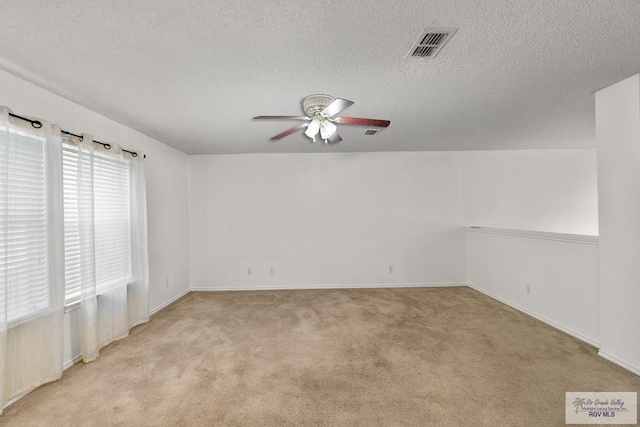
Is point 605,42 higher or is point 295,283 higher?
point 605,42

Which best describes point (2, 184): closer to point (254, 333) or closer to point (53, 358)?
point (53, 358)

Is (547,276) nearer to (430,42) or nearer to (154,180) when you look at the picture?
(430,42)

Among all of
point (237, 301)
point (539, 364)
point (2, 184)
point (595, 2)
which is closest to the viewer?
point (595, 2)

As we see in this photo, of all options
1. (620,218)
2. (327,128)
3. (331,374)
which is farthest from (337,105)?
(620,218)

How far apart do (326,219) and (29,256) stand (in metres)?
3.58

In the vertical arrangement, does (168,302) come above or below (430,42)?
below

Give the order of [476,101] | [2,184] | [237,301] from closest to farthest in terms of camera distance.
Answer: [2,184] → [476,101] → [237,301]

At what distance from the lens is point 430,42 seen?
159cm

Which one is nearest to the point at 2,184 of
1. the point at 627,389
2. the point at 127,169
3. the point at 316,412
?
the point at 127,169

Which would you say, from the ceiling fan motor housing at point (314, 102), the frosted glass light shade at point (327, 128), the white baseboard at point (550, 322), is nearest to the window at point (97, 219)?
the ceiling fan motor housing at point (314, 102)

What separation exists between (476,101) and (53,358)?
4.32m

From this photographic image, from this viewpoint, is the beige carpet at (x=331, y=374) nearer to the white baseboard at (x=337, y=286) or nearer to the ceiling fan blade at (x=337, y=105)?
the white baseboard at (x=337, y=286)

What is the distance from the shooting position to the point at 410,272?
4.65 metres

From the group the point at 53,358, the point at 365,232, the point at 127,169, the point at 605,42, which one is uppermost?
the point at 605,42
